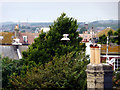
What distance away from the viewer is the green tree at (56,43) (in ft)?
59.1

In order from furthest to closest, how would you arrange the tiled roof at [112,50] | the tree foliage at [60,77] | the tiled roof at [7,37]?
the tiled roof at [7,37], the tiled roof at [112,50], the tree foliage at [60,77]

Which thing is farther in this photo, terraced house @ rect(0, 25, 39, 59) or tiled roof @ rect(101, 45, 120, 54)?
terraced house @ rect(0, 25, 39, 59)

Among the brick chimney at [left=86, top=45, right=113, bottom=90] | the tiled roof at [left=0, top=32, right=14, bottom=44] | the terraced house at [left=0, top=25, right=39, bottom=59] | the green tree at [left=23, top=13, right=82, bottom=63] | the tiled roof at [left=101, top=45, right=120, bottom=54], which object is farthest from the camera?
the tiled roof at [left=0, top=32, right=14, bottom=44]

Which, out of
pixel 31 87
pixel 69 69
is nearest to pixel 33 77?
pixel 31 87

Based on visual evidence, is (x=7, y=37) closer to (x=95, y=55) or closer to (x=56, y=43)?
(x=56, y=43)

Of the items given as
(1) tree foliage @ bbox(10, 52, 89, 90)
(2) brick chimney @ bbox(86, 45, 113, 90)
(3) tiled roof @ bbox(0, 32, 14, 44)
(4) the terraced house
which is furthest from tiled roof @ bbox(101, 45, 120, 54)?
(3) tiled roof @ bbox(0, 32, 14, 44)

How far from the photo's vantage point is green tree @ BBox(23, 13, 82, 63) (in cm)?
1800

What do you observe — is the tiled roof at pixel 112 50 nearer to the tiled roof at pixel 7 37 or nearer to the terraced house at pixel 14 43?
the terraced house at pixel 14 43

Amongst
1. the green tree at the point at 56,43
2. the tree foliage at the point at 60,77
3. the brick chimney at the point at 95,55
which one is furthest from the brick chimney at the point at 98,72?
the green tree at the point at 56,43

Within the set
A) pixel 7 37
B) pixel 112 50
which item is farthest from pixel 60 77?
pixel 7 37

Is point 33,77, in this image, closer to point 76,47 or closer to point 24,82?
point 24,82

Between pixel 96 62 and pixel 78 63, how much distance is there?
426 centimetres

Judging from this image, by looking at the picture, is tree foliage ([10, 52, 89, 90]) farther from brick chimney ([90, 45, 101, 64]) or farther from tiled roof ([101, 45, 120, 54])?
tiled roof ([101, 45, 120, 54])

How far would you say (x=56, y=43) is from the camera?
19031mm
